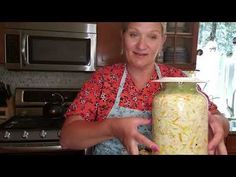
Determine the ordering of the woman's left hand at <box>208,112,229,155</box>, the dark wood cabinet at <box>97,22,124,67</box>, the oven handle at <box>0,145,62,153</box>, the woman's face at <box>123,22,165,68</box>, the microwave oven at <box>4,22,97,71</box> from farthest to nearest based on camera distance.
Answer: the dark wood cabinet at <box>97,22,124,67</box> < the microwave oven at <box>4,22,97,71</box> < the oven handle at <box>0,145,62,153</box> < the woman's face at <box>123,22,165,68</box> < the woman's left hand at <box>208,112,229,155</box>

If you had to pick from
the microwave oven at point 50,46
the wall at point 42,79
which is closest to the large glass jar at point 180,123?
the microwave oven at point 50,46

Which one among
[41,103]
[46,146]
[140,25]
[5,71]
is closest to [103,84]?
[140,25]

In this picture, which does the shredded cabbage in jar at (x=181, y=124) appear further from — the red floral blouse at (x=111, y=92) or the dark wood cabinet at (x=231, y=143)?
the dark wood cabinet at (x=231, y=143)

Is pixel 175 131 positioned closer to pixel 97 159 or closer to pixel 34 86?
pixel 97 159

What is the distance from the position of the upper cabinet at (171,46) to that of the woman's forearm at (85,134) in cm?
173

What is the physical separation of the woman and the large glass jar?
0.50 ft

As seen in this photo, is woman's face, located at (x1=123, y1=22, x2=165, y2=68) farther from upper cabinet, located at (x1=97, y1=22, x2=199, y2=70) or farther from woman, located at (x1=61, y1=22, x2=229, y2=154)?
upper cabinet, located at (x1=97, y1=22, x2=199, y2=70)

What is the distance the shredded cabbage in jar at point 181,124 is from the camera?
1.57 ft

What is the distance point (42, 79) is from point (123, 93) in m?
1.78

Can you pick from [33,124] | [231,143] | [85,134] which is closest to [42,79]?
[33,124]

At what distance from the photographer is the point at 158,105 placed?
0.51m

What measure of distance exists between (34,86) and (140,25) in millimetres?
2005

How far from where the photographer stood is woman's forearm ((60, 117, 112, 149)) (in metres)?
0.58

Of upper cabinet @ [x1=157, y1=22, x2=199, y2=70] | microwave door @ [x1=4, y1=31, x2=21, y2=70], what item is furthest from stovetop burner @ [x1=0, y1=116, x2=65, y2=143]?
upper cabinet @ [x1=157, y1=22, x2=199, y2=70]
